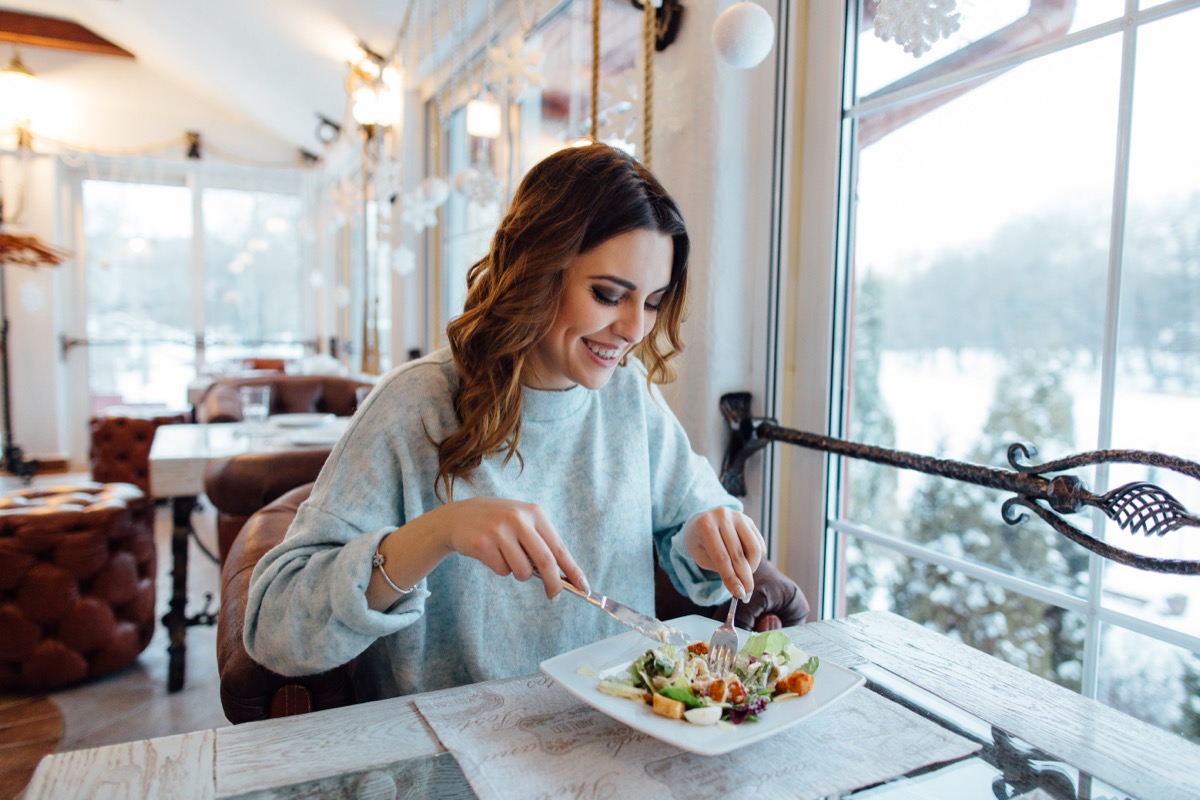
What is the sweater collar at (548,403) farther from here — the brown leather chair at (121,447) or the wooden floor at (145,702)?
the brown leather chair at (121,447)

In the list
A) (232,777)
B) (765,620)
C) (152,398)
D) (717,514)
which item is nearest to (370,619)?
(232,777)

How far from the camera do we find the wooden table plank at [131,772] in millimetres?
584

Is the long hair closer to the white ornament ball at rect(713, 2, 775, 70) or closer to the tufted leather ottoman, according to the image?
the white ornament ball at rect(713, 2, 775, 70)

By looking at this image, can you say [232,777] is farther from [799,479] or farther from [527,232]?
[799,479]

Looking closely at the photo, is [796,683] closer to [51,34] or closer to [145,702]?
[145,702]

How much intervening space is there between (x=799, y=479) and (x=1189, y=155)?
32.7 inches

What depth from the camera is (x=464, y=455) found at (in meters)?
0.99

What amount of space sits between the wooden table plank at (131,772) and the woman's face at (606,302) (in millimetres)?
567

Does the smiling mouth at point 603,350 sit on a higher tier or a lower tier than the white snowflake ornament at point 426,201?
lower

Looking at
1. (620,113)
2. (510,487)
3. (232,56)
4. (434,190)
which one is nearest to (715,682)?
(510,487)

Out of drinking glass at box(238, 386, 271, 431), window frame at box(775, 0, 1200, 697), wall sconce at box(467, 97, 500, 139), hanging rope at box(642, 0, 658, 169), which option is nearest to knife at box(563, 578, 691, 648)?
window frame at box(775, 0, 1200, 697)

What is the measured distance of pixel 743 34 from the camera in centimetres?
109

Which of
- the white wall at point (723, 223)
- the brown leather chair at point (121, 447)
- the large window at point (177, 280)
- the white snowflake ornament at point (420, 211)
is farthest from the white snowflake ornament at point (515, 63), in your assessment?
the large window at point (177, 280)

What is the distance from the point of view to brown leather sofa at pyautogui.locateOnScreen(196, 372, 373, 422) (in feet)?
12.2
